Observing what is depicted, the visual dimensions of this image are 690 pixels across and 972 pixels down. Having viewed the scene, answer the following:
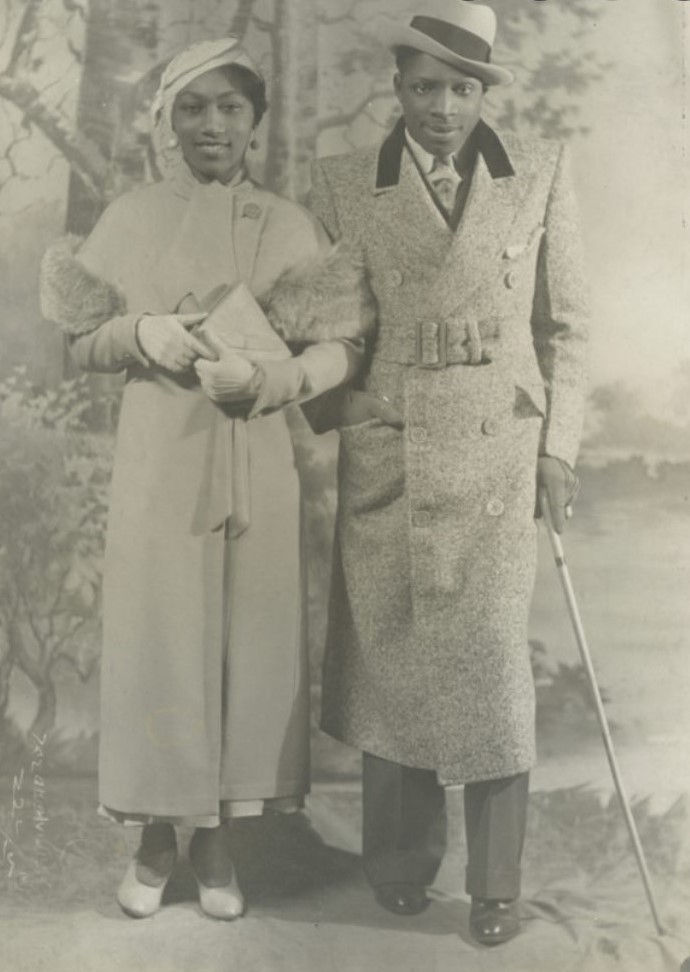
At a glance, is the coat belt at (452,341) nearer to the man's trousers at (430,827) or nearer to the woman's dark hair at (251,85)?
the woman's dark hair at (251,85)

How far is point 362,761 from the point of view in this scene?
7.71 ft

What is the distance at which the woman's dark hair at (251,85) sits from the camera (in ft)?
7.50

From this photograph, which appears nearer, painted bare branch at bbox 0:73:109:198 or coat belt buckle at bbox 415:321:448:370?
coat belt buckle at bbox 415:321:448:370

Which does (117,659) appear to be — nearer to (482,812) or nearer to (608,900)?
(482,812)

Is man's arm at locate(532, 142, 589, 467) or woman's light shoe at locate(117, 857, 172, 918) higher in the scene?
man's arm at locate(532, 142, 589, 467)

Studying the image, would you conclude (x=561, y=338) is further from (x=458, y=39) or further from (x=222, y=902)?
(x=222, y=902)

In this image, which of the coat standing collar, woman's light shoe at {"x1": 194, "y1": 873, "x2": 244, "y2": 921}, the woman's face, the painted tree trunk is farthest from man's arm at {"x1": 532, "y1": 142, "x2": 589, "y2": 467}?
woman's light shoe at {"x1": 194, "y1": 873, "x2": 244, "y2": 921}

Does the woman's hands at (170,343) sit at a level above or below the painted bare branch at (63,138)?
below

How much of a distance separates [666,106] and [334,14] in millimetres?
627

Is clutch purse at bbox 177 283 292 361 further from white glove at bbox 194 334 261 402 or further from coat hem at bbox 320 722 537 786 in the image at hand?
coat hem at bbox 320 722 537 786

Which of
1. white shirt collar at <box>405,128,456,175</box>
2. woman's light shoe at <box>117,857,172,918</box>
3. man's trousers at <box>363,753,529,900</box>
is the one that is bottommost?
woman's light shoe at <box>117,857,172,918</box>

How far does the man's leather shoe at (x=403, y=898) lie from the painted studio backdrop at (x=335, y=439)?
0.06m

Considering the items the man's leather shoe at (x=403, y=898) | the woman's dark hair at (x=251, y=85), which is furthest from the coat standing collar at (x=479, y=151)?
the man's leather shoe at (x=403, y=898)

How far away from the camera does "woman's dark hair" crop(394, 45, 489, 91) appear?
88.8 inches
